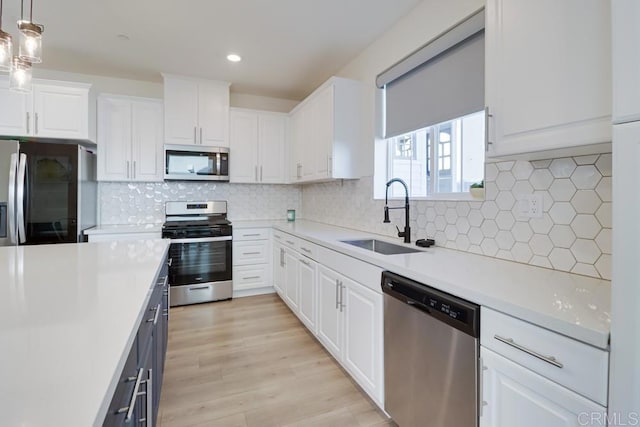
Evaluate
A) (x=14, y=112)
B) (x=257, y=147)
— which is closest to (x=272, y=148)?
(x=257, y=147)

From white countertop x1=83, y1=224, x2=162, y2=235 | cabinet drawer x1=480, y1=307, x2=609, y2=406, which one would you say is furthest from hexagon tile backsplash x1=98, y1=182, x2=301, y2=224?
cabinet drawer x1=480, y1=307, x2=609, y2=406

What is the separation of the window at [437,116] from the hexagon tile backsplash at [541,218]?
A: 0.24m

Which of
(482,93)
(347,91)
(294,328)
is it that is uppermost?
(347,91)

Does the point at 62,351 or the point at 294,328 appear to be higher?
the point at 62,351

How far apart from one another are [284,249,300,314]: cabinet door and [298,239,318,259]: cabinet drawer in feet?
0.63

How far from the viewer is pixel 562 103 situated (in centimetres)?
111

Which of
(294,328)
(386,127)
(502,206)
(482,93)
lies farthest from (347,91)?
(294,328)

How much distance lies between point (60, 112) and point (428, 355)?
12.8 feet

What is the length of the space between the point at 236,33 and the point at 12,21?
69.9 inches

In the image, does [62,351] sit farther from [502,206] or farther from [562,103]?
[502,206]

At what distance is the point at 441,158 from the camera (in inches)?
90.0

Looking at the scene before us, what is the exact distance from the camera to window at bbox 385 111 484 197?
6.61 feet

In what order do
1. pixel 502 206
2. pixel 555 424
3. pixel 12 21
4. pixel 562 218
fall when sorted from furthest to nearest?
pixel 12 21 → pixel 502 206 → pixel 562 218 → pixel 555 424

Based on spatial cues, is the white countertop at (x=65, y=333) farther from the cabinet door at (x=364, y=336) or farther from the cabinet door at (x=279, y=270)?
the cabinet door at (x=279, y=270)
